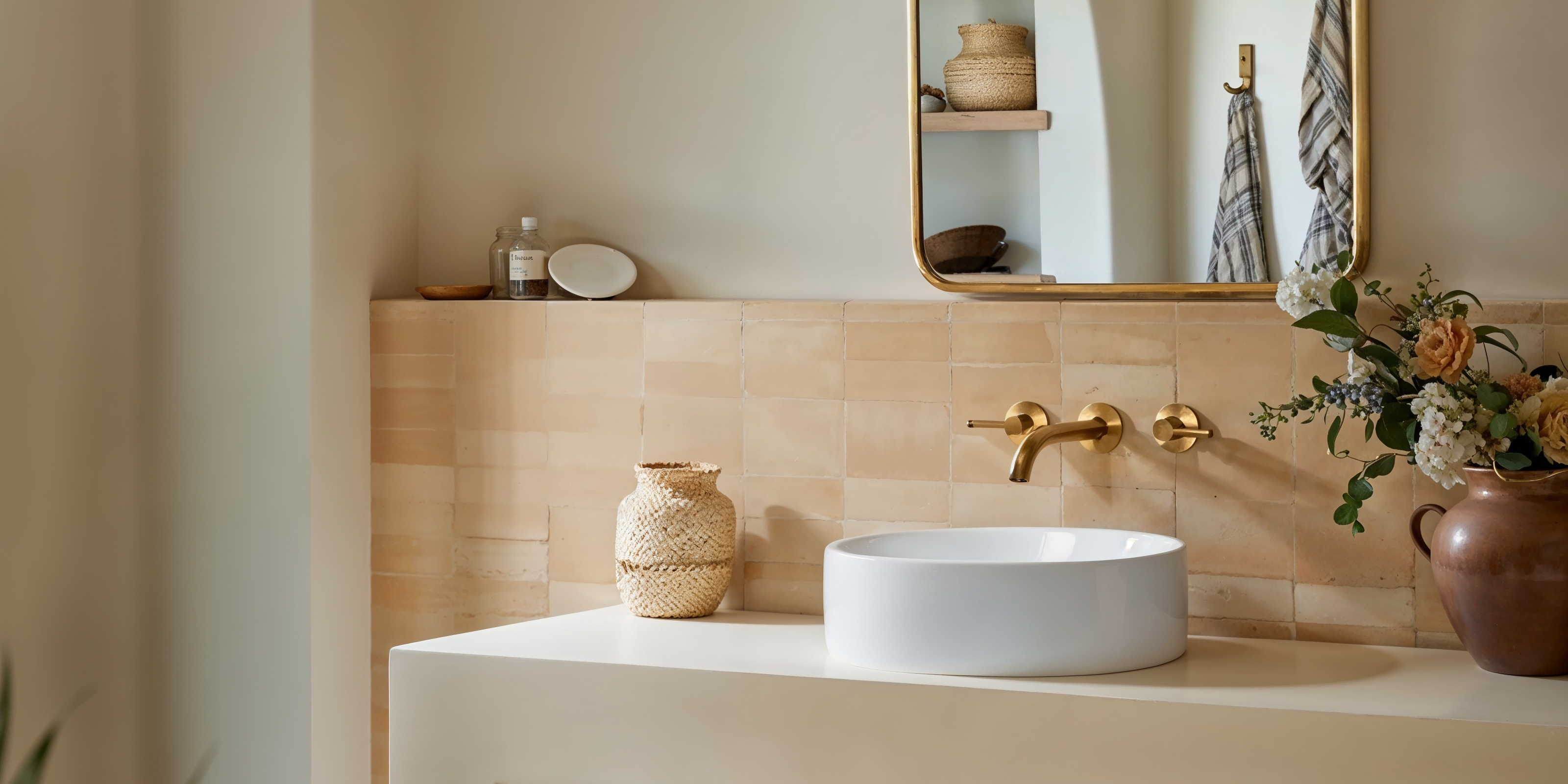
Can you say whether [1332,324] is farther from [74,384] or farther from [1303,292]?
[74,384]

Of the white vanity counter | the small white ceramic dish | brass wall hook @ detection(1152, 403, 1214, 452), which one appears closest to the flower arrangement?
brass wall hook @ detection(1152, 403, 1214, 452)

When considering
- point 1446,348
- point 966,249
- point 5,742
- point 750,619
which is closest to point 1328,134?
point 1446,348

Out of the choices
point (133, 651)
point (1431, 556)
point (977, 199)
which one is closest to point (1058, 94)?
point (977, 199)

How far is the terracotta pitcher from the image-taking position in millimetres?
1244

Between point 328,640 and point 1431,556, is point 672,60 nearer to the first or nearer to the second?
point 328,640

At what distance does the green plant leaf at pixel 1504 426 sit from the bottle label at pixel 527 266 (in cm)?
123

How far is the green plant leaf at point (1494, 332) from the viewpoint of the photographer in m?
1.31

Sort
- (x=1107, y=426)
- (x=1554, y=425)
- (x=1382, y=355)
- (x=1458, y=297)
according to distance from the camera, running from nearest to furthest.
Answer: (x=1554, y=425), (x=1382, y=355), (x=1458, y=297), (x=1107, y=426)

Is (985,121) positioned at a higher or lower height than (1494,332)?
higher

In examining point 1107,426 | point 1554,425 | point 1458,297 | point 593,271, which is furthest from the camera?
point 593,271

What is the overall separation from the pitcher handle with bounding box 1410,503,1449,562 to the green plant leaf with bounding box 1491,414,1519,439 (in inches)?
5.8

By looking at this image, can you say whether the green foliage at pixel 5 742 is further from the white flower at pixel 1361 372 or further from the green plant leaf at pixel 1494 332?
the green plant leaf at pixel 1494 332

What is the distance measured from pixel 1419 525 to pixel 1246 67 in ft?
1.93

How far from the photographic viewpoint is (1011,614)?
4.16 feet
